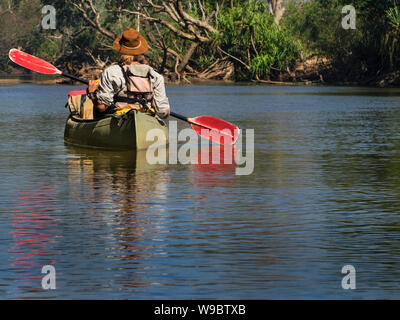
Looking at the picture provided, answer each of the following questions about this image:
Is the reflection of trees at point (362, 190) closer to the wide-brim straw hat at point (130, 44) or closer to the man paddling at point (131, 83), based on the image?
the man paddling at point (131, 83)

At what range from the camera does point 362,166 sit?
17172 millimetres

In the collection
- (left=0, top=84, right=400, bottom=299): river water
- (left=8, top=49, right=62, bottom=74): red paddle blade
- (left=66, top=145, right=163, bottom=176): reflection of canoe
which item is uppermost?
(left=8, top=49, right=62, bottom=74): red paddle blade

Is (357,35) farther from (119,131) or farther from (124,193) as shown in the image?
(124,193)

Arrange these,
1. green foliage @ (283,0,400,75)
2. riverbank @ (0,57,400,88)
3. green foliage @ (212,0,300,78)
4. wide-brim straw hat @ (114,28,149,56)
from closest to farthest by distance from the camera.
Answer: wide-brim straw hat @ (114,28,149,56)
green foliage @ (283,0,400,75)
green foliage @ (212,0,300,78)
riverbank @ (0,57,400,88)

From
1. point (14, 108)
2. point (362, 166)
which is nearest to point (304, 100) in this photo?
point (14, 108)

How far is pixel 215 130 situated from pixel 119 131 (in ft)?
8.15

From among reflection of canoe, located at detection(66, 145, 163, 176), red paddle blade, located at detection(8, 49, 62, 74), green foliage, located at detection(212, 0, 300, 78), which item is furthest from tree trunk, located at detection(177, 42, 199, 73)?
reflection of canoe, located at detection(66, 145, 163, 176)

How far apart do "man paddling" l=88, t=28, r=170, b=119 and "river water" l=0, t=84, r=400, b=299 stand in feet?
3.26

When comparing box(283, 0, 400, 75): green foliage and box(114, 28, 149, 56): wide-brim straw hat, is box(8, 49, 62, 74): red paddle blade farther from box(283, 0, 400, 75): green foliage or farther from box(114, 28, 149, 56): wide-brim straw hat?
box(283, 0, 400, 75): green foliage

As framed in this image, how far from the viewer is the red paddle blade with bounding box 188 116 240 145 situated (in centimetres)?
2112

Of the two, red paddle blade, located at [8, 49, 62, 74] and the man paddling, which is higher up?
red paddle blade, located at [8, 49, 62, 74]

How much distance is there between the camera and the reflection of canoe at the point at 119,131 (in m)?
19.1

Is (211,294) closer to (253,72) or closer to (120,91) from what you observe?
(120,91)

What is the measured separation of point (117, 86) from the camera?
60.5 ft
